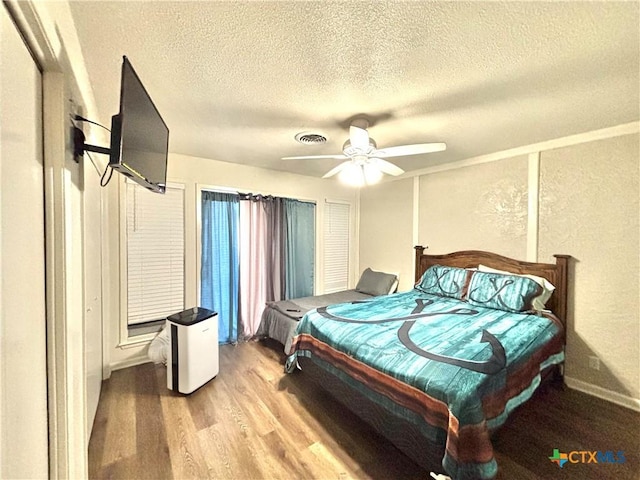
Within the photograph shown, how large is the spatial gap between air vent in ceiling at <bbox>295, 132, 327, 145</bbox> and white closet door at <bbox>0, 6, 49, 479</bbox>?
1.69m

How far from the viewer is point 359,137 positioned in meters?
1.91

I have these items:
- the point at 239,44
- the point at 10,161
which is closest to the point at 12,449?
the point at 10,161

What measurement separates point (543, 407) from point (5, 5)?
12.0ft

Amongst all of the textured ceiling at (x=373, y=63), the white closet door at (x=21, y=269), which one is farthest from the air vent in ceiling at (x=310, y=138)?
the white closet door at (x=21, y=269)

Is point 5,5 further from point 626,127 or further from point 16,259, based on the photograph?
point 626,127

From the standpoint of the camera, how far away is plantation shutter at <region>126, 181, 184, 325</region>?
8.98 ft

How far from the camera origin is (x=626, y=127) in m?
2.18

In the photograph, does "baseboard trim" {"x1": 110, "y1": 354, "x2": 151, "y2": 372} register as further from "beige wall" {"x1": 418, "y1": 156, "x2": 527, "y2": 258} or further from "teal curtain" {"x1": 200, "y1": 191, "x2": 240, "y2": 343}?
"beige wall" {"x1": 418, "y1": 156, "x2": 527, "y2": 258}

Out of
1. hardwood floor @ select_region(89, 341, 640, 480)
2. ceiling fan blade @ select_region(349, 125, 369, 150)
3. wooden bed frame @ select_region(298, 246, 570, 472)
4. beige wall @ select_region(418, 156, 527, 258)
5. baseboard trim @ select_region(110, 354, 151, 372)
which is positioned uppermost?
ceiling fan blade @ select_region(349, 125, 369, 150)

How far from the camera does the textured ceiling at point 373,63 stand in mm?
1096

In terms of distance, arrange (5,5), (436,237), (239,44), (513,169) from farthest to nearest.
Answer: (436,237) < (513,169) < (239,44) < (5,5)

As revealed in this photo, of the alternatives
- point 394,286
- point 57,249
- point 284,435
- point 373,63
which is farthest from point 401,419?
point 394,286

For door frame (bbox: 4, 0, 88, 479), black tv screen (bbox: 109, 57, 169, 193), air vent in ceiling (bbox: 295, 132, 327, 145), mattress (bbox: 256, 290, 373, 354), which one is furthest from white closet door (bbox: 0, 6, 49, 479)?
mattress (bbox: 256, 290, 373, 354)

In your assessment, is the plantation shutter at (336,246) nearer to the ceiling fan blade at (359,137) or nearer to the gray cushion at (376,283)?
the gray cushion at (376,283)
